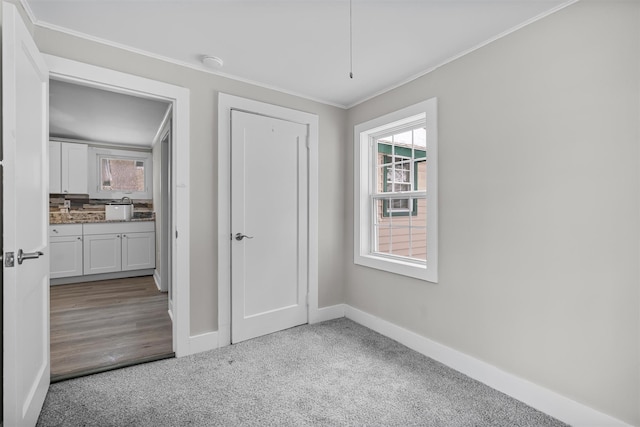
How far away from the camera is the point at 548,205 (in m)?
1.91

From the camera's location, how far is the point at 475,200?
90.7 inches

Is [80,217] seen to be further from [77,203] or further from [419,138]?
[419,138]

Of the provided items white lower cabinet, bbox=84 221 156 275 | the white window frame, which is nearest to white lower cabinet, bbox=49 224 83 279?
white lower cabinet, bbox=84 221 156 275

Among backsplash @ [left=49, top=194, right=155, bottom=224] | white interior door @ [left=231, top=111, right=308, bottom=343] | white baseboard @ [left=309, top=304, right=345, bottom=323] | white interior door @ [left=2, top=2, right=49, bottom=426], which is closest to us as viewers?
white interior door @ [left=2, top=2, right=49, bottom=426]

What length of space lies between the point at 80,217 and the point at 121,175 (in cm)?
101

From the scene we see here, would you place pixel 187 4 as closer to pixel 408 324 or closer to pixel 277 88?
pixel 277 88

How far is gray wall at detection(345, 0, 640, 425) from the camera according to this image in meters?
1.63

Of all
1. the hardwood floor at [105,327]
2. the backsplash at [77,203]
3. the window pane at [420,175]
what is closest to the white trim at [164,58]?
the window pane at [420,175]

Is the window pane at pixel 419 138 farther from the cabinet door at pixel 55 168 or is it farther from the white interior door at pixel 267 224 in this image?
the cabinet door at pixel 55 168

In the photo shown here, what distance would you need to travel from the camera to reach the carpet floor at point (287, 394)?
1.82m

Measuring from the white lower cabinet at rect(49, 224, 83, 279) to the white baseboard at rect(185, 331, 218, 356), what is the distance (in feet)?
11.9

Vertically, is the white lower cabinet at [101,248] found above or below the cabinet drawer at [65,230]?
below

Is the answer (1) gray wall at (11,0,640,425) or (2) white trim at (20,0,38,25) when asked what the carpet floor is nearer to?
(1) gray wall at (11,0,640,425)

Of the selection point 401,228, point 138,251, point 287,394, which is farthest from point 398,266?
point 138,251
